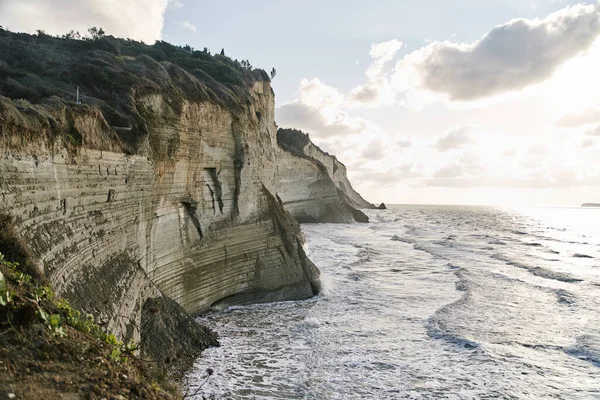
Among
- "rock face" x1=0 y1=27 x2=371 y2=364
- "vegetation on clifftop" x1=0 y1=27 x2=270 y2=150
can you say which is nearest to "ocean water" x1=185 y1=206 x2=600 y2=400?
"rock face" x1=0 y1=27 x2=371 y2=364

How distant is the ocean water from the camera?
33.3 ft

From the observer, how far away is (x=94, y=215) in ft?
31.5

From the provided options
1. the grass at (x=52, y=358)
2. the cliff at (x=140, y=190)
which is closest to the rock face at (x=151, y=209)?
the cliff at (x=140, y=190)

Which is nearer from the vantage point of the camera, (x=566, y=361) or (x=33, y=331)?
(x=33, y=331)

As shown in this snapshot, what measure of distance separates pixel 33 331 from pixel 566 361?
46.4ft

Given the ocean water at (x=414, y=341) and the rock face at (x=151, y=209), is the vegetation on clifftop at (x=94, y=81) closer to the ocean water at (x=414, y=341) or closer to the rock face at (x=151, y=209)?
the rock face at (x=151, y=209)

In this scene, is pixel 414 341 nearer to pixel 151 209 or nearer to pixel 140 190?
pixel 151 209

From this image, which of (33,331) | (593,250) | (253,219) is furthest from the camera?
(593,250)

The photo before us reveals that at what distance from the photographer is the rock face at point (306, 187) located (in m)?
48.4

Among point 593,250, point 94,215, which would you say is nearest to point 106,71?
point 94,215

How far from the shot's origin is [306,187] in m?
52.9

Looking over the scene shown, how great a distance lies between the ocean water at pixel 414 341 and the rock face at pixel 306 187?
80.5 feet

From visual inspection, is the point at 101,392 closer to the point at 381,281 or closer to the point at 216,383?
the point at 216,383

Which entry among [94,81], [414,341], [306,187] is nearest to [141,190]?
[94,81]
